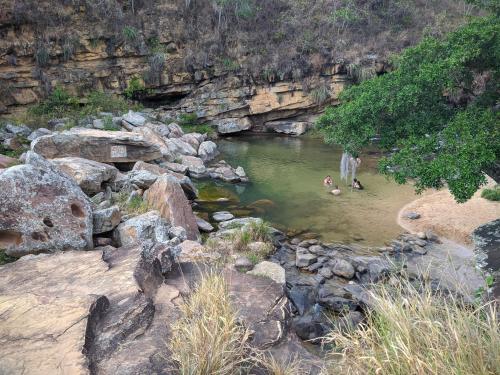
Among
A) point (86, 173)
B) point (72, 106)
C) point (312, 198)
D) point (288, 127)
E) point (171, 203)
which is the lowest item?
point (312, 198)

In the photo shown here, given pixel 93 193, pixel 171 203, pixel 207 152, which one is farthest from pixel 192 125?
pixel 171 203

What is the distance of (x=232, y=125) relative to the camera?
23.6m

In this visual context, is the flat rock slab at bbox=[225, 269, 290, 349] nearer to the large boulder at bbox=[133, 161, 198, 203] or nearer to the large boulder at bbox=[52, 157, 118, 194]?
the large boulder at bbox=[52, 157, 118, 194]

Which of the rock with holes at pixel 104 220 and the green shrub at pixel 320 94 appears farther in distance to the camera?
the green shrub at pixel 320 94

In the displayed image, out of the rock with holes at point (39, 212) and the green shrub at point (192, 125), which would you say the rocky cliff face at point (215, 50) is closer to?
the green shrub at point (192, 125)

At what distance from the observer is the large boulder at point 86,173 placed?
8.68 metres

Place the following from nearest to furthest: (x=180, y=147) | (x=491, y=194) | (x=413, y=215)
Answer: (x=413, y=215), (x=491, y=194), (x=180, y=147)

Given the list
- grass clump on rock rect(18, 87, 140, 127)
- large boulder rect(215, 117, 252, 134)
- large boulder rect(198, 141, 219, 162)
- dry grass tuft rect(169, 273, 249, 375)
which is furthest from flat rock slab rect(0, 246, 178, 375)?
large boulder rect(215, 117, 252, 134)

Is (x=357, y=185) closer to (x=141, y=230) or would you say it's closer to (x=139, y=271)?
(x=141, y=230)

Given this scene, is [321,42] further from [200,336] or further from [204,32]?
[200,336]

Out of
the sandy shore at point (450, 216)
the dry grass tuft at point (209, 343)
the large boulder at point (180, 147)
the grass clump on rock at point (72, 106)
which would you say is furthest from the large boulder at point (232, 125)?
the dry grass tuft at point (209, 343)

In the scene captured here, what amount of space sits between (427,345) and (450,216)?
888 cm

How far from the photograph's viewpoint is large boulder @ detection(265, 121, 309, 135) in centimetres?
2402

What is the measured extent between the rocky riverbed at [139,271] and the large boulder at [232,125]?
12.8 meters
